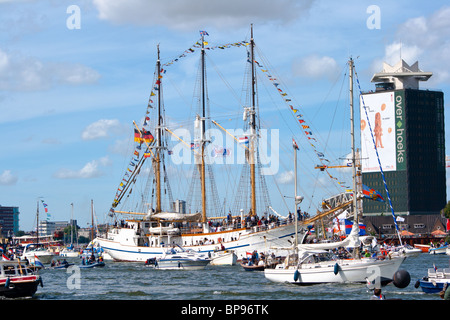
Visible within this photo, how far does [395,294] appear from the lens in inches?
1854

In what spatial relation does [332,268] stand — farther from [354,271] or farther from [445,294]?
[445,294]

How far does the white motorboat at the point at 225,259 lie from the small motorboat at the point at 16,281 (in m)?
46.4

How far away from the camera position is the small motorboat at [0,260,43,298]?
48.4 metres

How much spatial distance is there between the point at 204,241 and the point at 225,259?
35.3ft

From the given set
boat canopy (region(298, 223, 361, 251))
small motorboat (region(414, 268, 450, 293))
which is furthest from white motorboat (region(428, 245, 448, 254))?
small motorboat (region(414, 268, 450, 293))

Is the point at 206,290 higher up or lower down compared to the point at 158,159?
lower down

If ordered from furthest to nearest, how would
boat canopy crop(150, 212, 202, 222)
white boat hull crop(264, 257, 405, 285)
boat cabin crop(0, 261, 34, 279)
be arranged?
boat canopy crop(150, 212, 202, 222), white boat hull crop(264, 257, 405, 285), boat cabin crop(0, 261, 34, 279)

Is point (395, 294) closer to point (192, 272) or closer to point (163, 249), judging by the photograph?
point (192, 272)

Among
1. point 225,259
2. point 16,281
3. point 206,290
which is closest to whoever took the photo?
point 16,281

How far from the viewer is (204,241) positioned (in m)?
105

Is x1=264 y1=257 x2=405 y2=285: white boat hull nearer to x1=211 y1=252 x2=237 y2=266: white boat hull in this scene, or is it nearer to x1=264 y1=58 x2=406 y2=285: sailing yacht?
x1=264 y1=58 x2=406 y2=285: sailing yacht

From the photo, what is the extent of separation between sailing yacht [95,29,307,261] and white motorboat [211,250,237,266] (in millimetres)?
2566

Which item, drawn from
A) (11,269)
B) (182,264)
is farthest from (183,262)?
(11,269)

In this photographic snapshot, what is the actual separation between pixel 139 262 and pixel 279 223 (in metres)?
27.0
